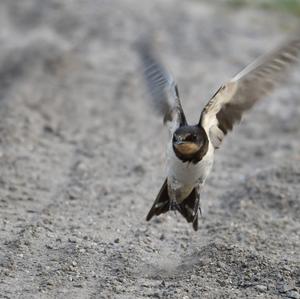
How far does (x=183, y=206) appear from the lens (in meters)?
6.14

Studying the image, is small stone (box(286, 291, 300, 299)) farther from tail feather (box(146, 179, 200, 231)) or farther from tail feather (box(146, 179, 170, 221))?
tail feather (box(146, 179, 170, 221))

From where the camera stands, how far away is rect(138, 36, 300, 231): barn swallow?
5891 mm

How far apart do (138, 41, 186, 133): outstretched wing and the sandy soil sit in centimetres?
47

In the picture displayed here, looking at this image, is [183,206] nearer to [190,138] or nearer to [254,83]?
[190,138]

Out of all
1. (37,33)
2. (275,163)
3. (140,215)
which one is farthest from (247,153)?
(37,33)

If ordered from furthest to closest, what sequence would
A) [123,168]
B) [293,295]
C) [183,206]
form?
[123,168] → [183,206] → [293,295]

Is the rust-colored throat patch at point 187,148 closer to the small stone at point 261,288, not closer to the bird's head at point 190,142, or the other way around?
the bird's head at point 190,142

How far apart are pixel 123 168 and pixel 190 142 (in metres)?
2.08

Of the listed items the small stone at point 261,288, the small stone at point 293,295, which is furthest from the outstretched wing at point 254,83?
the small stone at point 293,295

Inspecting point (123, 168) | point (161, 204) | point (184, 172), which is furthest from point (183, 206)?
point (123, 168)

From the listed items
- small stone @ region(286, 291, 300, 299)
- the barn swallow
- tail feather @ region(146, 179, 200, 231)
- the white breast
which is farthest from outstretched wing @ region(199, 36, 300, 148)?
small stone @ region(286, 291, 300, 299)

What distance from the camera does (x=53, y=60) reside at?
34.1ft

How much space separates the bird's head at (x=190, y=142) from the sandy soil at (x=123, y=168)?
638mm

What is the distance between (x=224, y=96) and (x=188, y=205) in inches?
29.9
